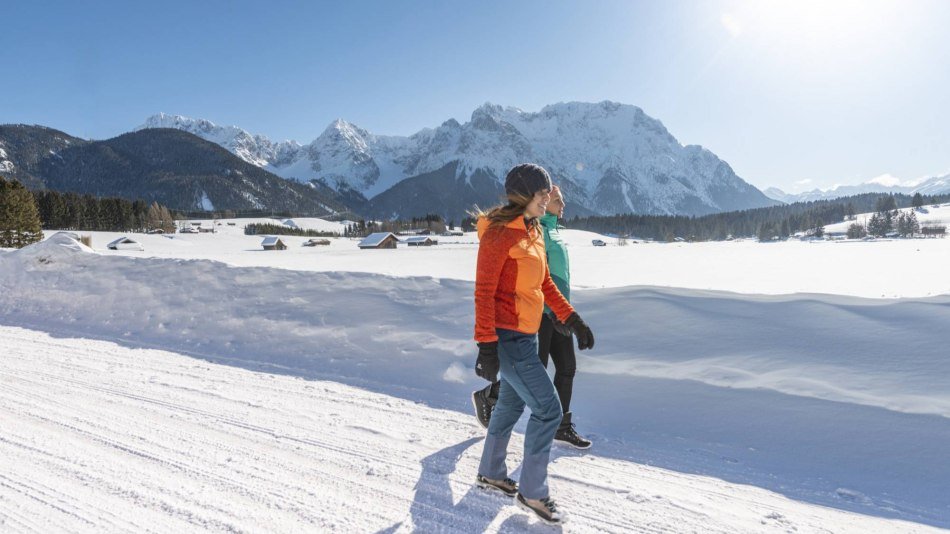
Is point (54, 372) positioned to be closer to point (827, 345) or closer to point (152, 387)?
point (152, 387)

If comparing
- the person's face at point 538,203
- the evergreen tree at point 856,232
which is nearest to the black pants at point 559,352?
the person's face at point 538,203

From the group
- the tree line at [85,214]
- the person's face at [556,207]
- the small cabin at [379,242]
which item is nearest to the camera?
the person's face at [556,207]

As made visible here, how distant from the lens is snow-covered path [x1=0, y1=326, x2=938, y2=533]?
9.16ft

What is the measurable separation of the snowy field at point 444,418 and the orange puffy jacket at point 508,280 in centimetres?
124

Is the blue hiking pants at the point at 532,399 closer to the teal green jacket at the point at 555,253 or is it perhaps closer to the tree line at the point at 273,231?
the teal green jacket at the point at 555,253

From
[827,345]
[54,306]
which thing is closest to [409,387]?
[827,345]

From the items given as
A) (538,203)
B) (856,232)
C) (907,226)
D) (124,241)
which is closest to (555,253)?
(538,203)

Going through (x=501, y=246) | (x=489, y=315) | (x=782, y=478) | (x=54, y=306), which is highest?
(x=501, y=246)

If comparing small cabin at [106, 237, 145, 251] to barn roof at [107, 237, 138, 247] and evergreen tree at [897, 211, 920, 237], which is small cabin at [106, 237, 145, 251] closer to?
barn roof at [107, 237, 138, 247]

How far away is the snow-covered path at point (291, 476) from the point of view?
2791 millimetres

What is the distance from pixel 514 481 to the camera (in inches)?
125

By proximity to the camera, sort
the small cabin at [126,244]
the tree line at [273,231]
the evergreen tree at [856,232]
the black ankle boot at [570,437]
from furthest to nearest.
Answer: the tree line at [273,231] < the evergreen tree at [856,232] < the small cabin at [126,244] < the black ankle boot at [570,437]

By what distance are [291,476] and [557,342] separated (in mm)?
Answer: 2317

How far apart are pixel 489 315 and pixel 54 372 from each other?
5720 mm
